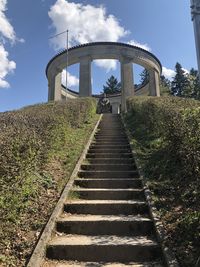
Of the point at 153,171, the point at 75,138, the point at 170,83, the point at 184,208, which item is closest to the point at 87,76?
the point at 75,138

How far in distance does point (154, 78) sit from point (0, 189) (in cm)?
3032

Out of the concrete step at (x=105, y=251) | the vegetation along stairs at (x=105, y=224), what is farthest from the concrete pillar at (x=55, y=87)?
the concrete step at (x=105, y=251)

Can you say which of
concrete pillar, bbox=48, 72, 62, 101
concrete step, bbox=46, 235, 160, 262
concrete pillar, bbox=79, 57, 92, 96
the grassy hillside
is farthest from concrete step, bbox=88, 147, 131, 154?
concrete pillar, bbox=48, 72, 62, 101

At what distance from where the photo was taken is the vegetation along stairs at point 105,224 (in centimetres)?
484

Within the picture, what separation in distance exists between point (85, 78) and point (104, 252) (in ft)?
88.1

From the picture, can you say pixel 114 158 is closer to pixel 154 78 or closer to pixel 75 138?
pixel 75 138

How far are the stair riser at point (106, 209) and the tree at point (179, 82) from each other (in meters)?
54.0

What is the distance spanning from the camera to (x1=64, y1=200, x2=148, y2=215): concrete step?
20.4ft

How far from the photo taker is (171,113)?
8.12 m

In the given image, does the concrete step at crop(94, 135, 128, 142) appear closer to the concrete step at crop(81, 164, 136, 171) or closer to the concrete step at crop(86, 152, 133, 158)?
the concrete step at crop(86, 152, 133, 158)

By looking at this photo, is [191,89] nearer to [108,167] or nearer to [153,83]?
[153,83]

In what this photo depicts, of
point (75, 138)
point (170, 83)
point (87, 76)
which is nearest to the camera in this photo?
point (75, 138)

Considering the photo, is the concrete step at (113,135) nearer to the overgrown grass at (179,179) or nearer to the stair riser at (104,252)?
the overgrown grass at (179,179)

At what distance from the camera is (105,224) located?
18.5 feet
